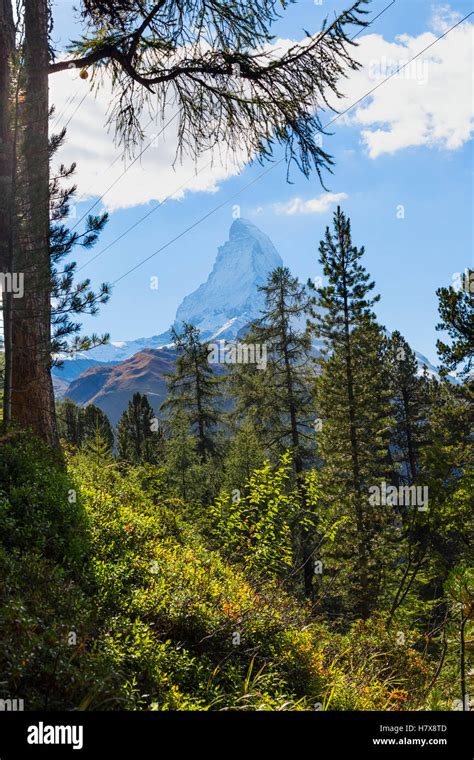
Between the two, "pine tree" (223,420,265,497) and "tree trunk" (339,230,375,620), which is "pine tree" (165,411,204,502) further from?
"tree trunk" (339,230,375,620)

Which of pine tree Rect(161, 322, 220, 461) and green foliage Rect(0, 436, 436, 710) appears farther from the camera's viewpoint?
pine tree Rect(161, 322, 220, 461)

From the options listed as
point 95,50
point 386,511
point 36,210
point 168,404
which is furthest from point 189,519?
point 168,404

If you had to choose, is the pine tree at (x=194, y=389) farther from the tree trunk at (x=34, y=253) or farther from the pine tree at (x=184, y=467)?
the tree trunk at (x=34, y=253)

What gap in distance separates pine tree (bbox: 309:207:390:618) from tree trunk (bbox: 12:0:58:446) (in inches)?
527

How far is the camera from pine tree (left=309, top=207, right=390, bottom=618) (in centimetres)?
1912

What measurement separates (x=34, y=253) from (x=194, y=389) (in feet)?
74.8

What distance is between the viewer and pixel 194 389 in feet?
100

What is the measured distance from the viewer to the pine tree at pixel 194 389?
1158 inches

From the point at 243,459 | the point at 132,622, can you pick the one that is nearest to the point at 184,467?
the point at 243,459

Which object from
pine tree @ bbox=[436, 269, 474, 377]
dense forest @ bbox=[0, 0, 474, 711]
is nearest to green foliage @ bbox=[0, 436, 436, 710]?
dense forest @ bbox=[0, 0, 474, 711]

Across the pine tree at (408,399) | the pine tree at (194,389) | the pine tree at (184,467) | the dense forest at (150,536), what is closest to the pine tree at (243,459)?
the pine tree at (184,467)
